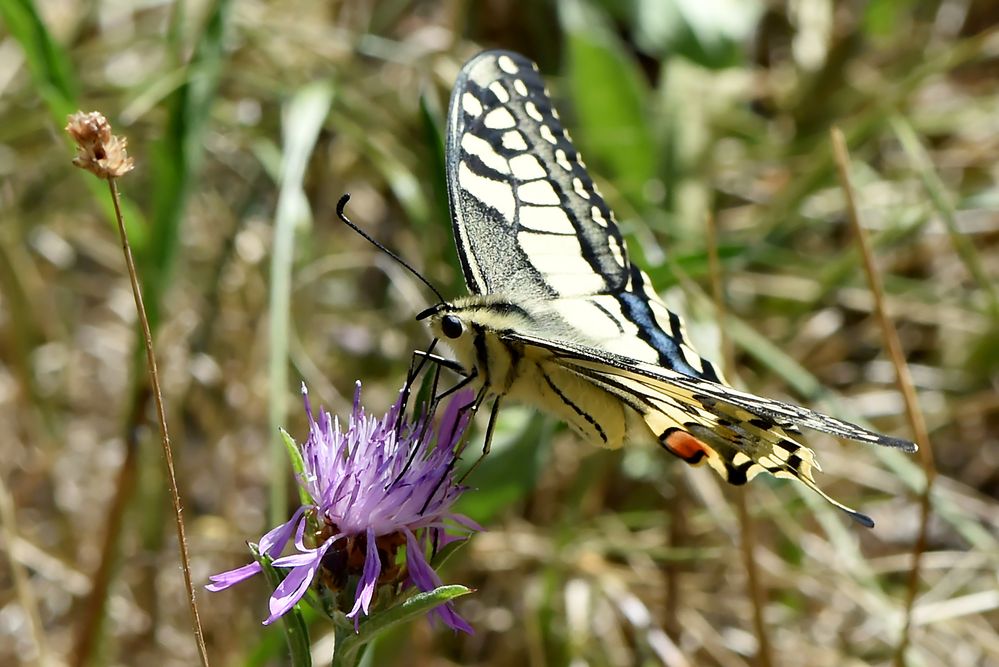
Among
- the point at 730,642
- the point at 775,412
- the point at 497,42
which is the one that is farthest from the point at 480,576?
the point at 497,42

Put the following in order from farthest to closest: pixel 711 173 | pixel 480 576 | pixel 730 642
Answer: pixel 711 173 < pixel 480 576 < pixel 730 642

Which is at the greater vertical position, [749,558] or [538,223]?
[538,223]

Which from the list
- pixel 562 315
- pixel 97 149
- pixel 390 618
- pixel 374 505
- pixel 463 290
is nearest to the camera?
pixel 97 149

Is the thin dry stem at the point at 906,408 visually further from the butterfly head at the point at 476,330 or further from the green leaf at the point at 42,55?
the green leaf at the point at 42,55

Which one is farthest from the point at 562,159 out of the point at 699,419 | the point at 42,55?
the point at 42,55

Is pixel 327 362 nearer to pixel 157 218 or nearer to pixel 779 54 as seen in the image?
pixel 157 218

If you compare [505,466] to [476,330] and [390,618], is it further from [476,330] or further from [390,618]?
[390,618]
